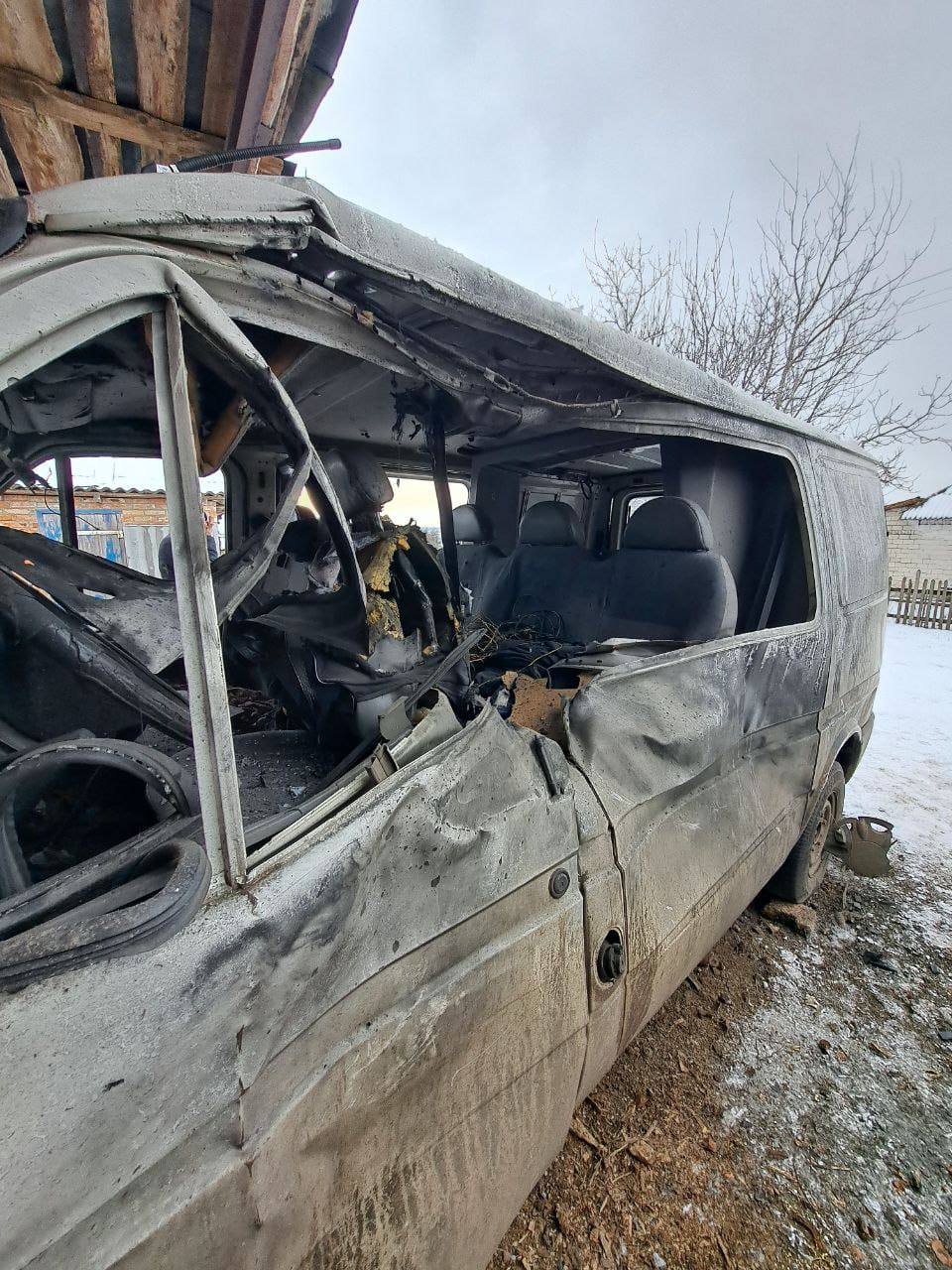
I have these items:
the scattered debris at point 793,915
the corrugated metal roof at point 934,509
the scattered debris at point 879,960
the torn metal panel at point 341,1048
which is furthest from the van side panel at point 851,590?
the corrugated metal roof at point 934,509

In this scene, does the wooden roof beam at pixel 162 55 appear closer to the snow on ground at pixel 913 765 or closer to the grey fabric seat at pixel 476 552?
the grey fabric seat at pixel 476 552

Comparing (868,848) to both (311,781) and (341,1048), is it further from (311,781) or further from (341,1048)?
(341,1048)

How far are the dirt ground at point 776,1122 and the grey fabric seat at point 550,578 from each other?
1.94m

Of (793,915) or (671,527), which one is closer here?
(671,527)

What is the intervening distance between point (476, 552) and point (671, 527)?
177 centimetres

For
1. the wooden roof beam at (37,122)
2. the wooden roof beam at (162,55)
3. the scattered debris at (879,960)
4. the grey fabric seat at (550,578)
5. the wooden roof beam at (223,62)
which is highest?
the wooden roof beam at (223,62)

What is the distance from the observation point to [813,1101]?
2.14 meters

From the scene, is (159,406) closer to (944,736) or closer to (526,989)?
(526,989)

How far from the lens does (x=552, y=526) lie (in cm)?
387

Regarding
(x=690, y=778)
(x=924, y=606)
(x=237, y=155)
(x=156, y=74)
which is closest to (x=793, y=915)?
(x=690, y=778)

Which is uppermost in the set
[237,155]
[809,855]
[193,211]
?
[237,155]

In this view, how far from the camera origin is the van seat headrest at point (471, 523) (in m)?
4.15

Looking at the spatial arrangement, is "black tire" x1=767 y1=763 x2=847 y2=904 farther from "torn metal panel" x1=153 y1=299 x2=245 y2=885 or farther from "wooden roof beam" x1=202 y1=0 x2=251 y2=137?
"wooden roof beam" x1=202 y1=0 x2=251 y2=137

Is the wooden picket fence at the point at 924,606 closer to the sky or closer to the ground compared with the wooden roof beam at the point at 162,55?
closer to the ground
